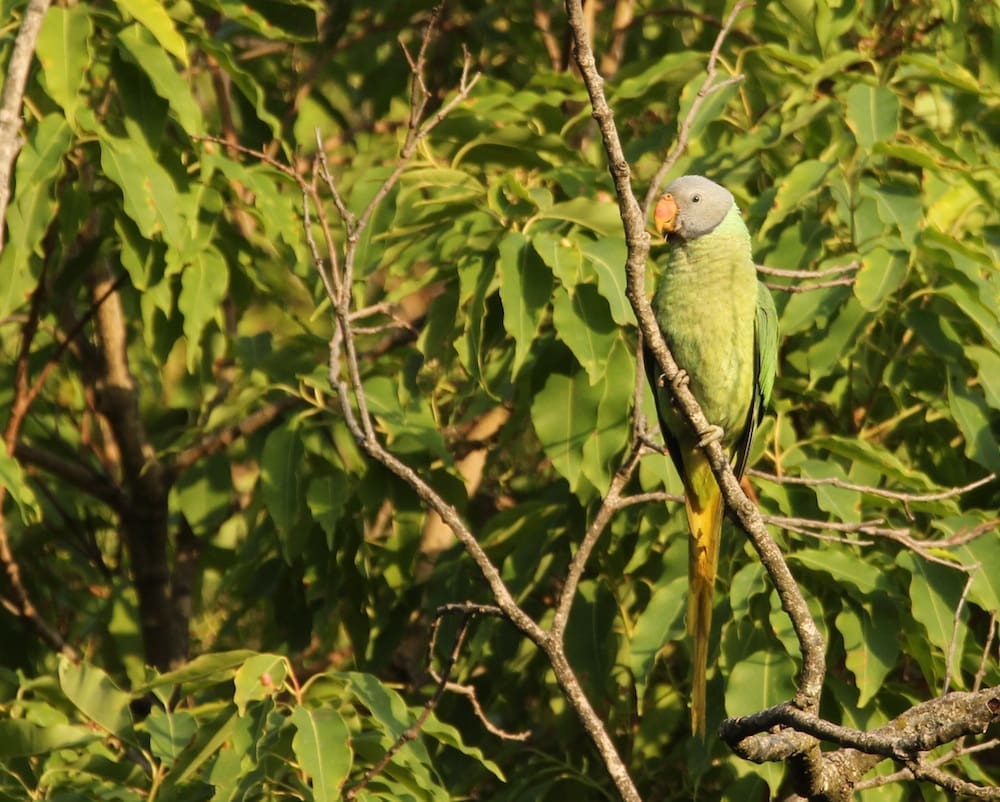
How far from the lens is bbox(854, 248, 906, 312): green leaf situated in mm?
3734

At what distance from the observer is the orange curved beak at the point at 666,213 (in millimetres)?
4082

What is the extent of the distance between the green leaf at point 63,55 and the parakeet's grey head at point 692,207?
5.51 ft

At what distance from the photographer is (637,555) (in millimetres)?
4023

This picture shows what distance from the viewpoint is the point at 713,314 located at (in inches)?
158

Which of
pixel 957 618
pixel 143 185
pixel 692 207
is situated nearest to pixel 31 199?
pixel 143 185

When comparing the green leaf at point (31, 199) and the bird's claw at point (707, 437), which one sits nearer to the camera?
the bird's claw at point (707, 437)

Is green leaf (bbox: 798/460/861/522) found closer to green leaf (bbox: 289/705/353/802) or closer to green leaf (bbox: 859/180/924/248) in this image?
green leaf (bbox: 859/180/924/248)

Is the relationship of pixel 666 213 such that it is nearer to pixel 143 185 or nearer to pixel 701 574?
pixel 701 574

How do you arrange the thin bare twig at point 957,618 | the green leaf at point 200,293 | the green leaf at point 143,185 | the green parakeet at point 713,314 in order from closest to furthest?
1. the thin bare twig at point 957,618
2. the green leaf at point 143,185
3. the green parakeet at point 713,314
4. the green leaf at point 200,293

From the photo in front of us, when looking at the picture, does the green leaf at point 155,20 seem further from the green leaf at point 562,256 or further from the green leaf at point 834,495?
the green leaf at point 834,495

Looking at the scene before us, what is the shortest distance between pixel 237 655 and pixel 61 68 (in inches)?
65.9

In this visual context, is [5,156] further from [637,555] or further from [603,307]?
[637,555]

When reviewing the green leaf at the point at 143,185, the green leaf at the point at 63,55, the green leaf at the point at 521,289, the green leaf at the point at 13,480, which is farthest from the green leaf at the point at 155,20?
the green leaf at the point at 13,480

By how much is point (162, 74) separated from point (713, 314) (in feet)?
5.69
